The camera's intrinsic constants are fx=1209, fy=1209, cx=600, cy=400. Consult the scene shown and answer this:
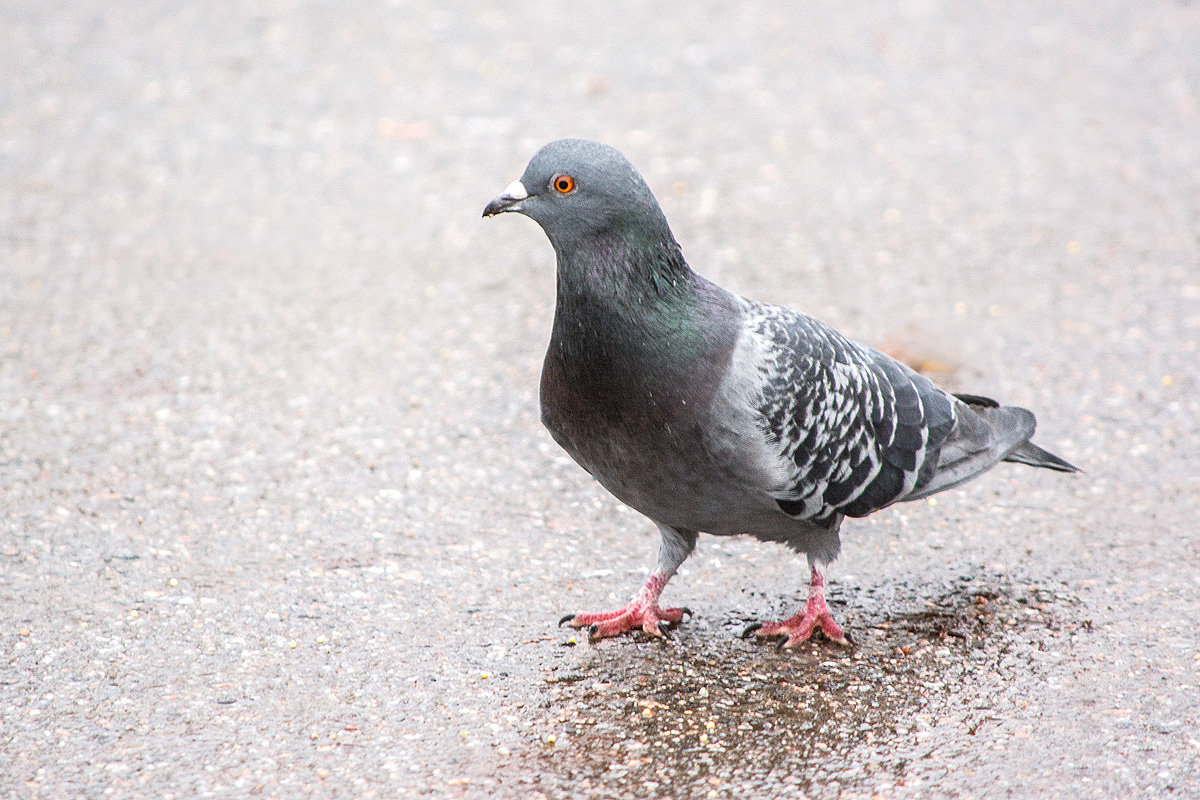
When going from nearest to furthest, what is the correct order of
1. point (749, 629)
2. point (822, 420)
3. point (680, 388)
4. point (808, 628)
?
point (680, 388) → point (822, 420) → point (808, 628) → point (749, 629)

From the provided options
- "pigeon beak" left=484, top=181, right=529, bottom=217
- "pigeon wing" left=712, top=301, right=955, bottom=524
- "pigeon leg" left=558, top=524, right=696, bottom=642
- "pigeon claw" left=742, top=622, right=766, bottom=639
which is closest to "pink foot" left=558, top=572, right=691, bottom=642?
"pigeon leg" left=558, top=524, right=696, bottom=642

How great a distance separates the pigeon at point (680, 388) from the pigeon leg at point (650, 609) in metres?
0.01

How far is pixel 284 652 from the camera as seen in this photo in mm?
3721

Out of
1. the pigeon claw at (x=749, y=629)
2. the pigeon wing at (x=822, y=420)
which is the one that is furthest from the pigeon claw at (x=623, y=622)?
the pigeon wing at (x=822, y=420)

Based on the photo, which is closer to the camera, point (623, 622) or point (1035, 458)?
point (623, 622)

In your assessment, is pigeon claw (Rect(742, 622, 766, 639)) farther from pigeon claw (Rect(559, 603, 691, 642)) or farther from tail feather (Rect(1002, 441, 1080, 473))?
tail feather (Rect(1002, 441, 1080, 473))

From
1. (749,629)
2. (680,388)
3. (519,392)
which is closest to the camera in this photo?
(680,388)

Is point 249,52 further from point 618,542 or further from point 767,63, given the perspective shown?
point 618,542

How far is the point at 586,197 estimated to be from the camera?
340 centimetres

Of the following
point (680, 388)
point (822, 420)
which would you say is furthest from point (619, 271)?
point (822, 420)

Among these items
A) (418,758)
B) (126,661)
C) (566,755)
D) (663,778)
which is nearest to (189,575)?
(126,661)

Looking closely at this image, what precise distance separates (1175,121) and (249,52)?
20.4 feet

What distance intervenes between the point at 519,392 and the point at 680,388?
2052 millimetres

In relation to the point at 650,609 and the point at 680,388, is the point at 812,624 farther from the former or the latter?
the point at 680,388
